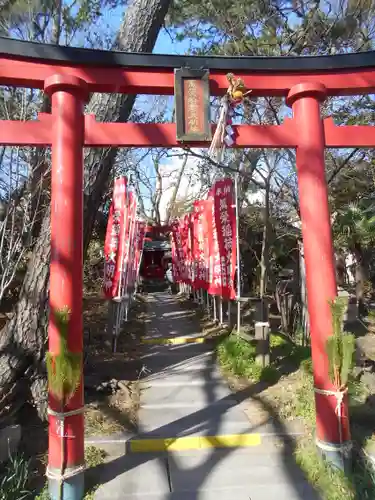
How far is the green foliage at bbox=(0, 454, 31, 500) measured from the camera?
324 cm

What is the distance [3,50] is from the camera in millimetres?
3559

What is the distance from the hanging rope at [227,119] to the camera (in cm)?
389

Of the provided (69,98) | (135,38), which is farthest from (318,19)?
(69,98)

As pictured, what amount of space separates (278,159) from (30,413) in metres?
7.73

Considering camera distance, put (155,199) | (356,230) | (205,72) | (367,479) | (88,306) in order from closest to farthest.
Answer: (367,479) < (205,72) < (356,230) < (88,306) < (155,199)

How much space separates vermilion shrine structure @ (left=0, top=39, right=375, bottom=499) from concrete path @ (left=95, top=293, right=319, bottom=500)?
18.1 inches

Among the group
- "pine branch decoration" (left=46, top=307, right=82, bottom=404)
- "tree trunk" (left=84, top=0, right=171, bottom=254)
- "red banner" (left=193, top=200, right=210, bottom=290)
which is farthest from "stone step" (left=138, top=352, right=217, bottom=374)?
"pine branch decoration" (left=46, top=307, right=82, bottom=404)

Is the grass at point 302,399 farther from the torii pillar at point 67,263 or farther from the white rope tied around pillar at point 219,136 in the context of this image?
the white rope tied around pillar at point 219,136

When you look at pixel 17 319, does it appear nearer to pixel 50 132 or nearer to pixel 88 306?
pixel 50 132

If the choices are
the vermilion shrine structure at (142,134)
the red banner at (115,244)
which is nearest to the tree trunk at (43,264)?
the vermilion shrine structure at (142,134)

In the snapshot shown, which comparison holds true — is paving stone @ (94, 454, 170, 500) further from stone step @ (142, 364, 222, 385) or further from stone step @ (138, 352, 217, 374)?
stone step @ (138, 352, 217, 374)

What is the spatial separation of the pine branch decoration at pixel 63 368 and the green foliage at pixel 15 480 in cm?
81

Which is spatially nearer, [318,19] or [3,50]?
[3,50]

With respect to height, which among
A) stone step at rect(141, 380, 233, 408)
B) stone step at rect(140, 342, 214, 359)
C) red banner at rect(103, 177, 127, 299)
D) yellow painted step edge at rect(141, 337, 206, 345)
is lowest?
stone step at rect(141, 380, 233, 408)
